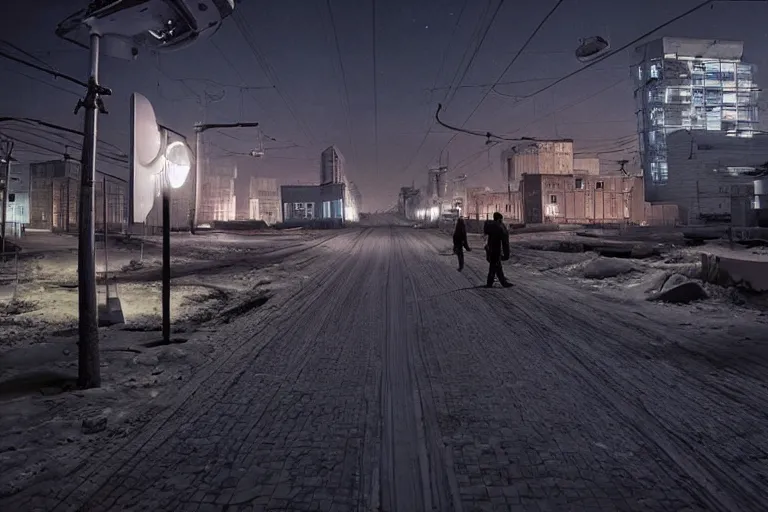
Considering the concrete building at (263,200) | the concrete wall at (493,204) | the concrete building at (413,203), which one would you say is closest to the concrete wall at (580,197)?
the concrete wall at (493,204)

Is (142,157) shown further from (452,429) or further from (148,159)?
(452,429)

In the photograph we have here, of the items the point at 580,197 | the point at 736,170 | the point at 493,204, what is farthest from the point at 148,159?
A: the point at 493,204

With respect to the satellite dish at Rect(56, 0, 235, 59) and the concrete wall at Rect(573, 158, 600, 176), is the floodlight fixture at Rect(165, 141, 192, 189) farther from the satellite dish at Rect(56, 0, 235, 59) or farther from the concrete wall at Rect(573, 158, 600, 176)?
the concrete wall at Rect(573, 158, 600, 176)

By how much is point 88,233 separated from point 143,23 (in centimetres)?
224

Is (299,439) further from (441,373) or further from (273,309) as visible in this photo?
(273,309)

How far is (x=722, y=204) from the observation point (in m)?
46.7

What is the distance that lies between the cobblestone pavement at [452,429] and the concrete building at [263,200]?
9475cm

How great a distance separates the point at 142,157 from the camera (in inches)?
180

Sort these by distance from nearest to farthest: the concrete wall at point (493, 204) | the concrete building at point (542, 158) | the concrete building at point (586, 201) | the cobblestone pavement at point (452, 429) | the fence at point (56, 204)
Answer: the cobblestone pavement at point (452, 429)
the fence at point (56, 204)
the concrete building at point (586, 201)
the concrete wall at point (493, 204)
the concrete building at point (542, 158)

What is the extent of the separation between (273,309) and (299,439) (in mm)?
5771

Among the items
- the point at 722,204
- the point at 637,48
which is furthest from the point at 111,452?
the point at 637,48

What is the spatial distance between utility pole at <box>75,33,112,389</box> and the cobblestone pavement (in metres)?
1.16

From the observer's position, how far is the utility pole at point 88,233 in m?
4.46

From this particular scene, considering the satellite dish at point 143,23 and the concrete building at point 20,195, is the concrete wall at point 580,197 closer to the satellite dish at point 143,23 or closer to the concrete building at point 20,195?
the satellite dish at point 143,23
